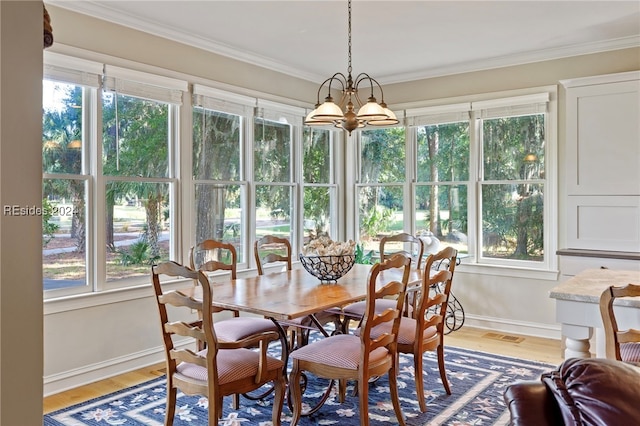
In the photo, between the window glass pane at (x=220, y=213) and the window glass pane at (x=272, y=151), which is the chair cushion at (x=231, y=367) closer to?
the window glass pane at (x=220, y=213)

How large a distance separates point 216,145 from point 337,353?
2.51 meters

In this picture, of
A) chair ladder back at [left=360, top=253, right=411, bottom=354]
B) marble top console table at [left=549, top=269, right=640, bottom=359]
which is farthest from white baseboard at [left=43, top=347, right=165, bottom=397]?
marble top console table at [left=549, top=269, right=640, bottom=359]

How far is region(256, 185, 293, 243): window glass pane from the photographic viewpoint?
4953mm

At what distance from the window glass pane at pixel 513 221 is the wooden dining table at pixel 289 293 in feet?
6.01

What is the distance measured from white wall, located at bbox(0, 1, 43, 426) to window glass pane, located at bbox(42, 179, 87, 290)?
2.45 metres

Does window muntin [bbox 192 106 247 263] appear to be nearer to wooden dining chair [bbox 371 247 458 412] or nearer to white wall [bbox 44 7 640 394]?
white wall [bbox 44 7 640 394]

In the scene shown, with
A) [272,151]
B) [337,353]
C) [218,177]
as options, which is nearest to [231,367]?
[337,353]

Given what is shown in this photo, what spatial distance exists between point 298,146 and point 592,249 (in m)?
2.99

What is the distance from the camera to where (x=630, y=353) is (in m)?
2.40

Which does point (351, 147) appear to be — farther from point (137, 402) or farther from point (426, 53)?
point (137, 402)

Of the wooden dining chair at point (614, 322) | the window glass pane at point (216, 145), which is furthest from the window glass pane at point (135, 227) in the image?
the wooden dining chair at point (614, 322)

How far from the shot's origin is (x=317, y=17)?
3682mm

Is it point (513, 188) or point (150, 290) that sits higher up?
point (513, 188)

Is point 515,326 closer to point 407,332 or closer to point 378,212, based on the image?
point 378,212
